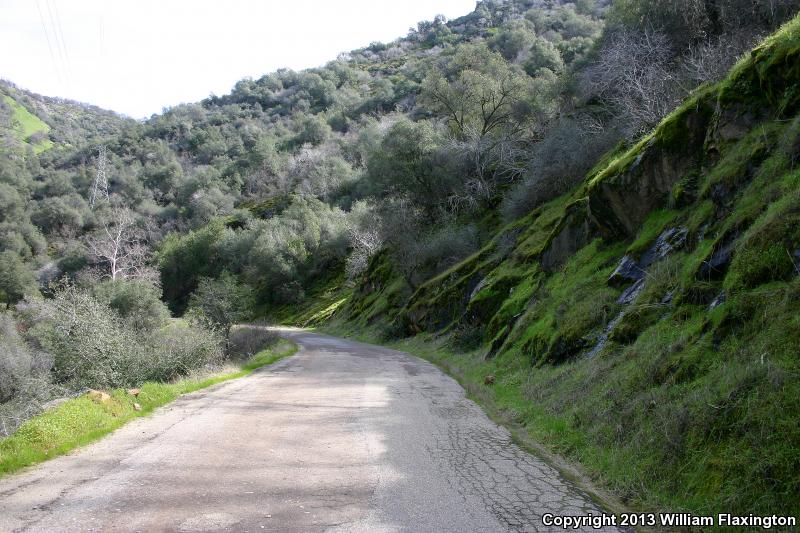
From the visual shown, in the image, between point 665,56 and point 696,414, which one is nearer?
point 696,414

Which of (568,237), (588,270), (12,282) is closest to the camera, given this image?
(588,270)

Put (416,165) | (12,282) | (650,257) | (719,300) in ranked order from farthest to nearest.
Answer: (12,282) < (416,165) < (650,257) < (719,300)

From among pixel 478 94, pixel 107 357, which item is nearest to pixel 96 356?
pixel 107 357

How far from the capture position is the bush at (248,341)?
25.2 metres

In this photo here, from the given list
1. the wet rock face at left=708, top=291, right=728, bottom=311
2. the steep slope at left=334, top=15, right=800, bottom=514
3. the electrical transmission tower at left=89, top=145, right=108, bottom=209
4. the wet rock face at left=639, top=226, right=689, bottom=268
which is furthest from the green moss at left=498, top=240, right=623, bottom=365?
the electrical transmission tower at left=89, top=145, right=108, bottom=209

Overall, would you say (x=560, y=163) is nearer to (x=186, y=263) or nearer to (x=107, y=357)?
(x=107, y=357)

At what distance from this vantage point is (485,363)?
14781 millimetres

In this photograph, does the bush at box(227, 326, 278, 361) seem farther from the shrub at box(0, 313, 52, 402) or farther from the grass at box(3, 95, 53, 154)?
the grass at box(3, 95, 53, 154)

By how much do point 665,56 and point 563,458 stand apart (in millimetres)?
21777

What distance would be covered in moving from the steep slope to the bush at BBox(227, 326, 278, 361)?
13169mm

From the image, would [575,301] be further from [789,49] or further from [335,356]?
[335,356]

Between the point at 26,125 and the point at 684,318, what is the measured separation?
160m

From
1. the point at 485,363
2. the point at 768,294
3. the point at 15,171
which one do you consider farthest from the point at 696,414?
the point at 15,171

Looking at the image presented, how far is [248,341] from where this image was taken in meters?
26.9
